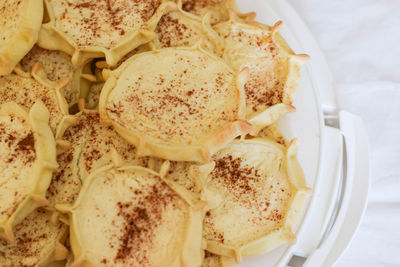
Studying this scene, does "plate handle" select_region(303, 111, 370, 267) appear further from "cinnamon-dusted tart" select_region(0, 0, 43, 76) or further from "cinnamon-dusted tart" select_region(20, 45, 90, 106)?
"cinnamon-dusted tart" select_region(0, 0, 43, 76)

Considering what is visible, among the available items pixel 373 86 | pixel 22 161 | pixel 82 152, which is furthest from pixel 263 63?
pixel 373 86

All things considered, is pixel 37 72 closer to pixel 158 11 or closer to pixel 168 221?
pixel 158 11

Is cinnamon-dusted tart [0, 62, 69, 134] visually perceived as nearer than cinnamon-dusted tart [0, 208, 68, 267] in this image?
No

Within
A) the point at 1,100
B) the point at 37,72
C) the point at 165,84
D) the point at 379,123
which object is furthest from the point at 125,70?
the point at 379,123

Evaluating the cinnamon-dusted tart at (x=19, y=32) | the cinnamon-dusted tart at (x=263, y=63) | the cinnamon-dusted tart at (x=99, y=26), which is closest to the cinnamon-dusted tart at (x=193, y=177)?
the cinnamon-dusted tart at (x=263, y=63)

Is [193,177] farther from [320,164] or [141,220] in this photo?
[320,164]

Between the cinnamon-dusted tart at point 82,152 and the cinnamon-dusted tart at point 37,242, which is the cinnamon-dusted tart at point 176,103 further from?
the cinnamon-dusted tart at point 37,242

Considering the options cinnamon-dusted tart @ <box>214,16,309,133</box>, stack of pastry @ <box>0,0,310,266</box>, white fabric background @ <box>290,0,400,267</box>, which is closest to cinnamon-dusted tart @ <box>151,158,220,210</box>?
stack of pastry @ <box>0,0,310,266</box>
